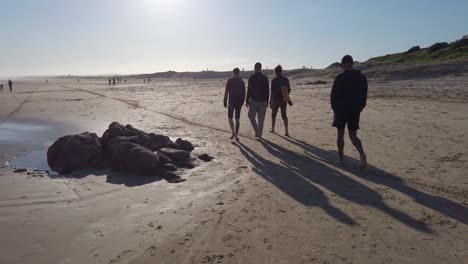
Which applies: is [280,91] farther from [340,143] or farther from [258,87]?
[340,143]

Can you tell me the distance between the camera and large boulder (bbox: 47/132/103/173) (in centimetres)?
756

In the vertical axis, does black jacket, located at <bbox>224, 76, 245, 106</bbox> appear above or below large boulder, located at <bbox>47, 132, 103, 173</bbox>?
above

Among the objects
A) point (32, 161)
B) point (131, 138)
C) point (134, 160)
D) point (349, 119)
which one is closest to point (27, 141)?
point (32, 161)

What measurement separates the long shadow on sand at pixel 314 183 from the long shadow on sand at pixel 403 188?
1.03 ft

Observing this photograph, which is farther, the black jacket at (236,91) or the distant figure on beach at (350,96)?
the black jacket at (236,91)

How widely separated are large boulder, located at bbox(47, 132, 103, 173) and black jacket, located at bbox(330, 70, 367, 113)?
4602mm

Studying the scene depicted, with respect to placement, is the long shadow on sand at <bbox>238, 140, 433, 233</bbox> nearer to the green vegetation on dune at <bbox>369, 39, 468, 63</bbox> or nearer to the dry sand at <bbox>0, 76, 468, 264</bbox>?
the dry sand at <bbox>0, 76, 468, 264</bbox>

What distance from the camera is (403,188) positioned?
5.89 meters

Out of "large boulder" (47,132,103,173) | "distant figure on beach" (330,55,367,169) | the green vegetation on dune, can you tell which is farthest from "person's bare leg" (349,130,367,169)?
the green vegetation on dune

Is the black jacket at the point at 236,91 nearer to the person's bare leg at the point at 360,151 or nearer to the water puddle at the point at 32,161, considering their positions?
the person's bare leg at the point at 360,151

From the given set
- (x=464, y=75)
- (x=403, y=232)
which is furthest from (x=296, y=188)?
(x=464, y=75)

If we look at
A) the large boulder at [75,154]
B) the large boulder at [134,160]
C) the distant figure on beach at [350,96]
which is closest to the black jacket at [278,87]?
the distant figure on beach at [350,96]

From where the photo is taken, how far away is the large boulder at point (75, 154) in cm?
756

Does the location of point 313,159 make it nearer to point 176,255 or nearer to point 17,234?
point 176,255
